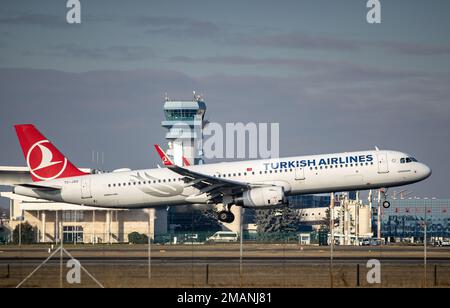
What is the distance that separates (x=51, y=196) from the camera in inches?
2739

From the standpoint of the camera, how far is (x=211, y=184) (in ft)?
220

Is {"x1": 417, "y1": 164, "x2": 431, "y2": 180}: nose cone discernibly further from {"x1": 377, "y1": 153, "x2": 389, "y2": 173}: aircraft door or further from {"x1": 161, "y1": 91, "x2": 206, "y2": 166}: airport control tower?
{"x1": 161, "y1": 91, "x2": 206, "y2": 166}: airport control tower

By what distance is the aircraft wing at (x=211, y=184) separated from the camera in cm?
6522

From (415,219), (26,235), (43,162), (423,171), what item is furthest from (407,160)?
(415,219)

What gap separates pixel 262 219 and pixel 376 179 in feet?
166

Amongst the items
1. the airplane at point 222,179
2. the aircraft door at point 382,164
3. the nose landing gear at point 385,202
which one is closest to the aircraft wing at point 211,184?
the airplane at point 222,179

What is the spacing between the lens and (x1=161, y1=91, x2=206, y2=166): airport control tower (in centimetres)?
18462

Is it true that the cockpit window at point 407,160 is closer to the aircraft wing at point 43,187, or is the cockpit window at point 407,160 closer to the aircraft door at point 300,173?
the aircraft door at point 300,173

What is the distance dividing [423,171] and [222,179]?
1500cm

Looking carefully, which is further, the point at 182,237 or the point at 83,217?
the point at 83,217

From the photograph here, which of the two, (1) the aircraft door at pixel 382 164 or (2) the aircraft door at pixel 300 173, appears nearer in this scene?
(1) the aircraft door at pixel 382 164
